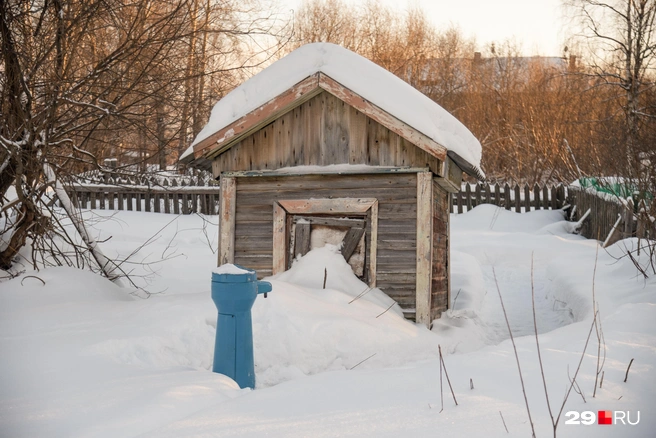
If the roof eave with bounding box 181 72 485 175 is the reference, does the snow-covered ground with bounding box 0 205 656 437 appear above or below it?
below

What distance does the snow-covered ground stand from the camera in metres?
3.02

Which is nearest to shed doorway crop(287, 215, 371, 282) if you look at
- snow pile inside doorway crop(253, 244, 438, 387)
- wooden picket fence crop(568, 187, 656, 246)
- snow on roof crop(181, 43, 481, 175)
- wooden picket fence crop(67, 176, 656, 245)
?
snow pile inside doorway crop(253, 244, 438, 387)

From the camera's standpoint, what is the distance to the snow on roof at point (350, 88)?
719cm

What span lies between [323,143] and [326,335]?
285 centimetres

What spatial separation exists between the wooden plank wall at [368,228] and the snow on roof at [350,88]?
75cm

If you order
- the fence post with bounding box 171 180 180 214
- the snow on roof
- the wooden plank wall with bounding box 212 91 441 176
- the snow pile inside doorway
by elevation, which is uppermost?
the snow on roof

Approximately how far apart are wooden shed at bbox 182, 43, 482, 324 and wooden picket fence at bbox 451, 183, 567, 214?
531 inches

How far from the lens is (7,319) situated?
221 inches

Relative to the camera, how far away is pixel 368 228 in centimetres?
759

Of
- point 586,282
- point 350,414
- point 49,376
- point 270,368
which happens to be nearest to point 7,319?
point 49,376

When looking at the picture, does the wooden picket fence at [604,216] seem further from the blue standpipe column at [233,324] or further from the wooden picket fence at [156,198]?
the wooden picket fence at [156,198]

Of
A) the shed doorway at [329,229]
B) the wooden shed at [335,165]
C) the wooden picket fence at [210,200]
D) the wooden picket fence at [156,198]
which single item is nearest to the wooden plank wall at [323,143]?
the wooden shed at [335,165]

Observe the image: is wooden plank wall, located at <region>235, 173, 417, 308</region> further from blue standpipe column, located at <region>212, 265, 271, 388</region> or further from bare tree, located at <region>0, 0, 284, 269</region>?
blue standpipe column, located at <region>212, 265, 271, 388</region>

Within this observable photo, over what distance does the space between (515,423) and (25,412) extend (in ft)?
8.81
